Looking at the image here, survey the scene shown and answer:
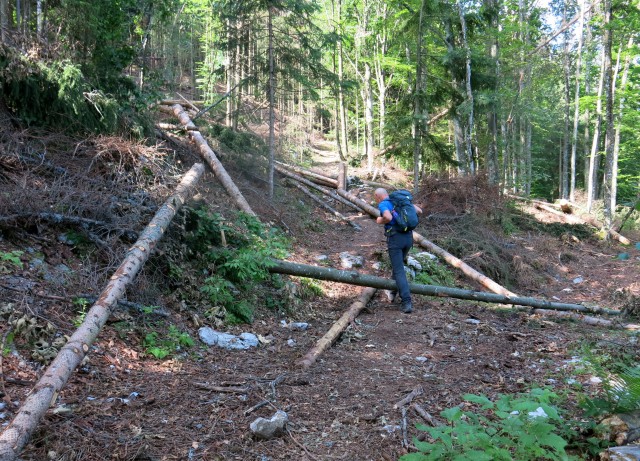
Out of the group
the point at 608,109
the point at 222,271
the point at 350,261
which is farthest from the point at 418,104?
the point at 222,271

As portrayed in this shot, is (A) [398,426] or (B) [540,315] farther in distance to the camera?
(B) [540,315]

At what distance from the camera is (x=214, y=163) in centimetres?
1188

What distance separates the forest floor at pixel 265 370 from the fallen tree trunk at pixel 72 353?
250 millimetres

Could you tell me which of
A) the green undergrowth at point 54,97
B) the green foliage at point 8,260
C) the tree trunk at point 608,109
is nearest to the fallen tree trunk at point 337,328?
the green foliage at point 8,260

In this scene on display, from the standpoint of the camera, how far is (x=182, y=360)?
496 cm

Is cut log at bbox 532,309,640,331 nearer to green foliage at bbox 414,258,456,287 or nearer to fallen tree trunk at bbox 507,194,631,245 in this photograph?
green foliage at bbox 414,258,456,287

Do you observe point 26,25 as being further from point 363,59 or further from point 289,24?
point 363,59

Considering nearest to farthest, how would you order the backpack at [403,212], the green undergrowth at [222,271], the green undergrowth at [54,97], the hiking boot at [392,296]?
the green undergrowth at [222,271] < the green undergrowth at [54,97] < the backpack at [403,212] < the hiking boot at [392,296]

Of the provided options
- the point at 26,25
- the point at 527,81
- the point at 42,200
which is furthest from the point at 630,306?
the point at 527,81

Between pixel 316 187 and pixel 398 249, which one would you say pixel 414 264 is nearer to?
pixel 398 249

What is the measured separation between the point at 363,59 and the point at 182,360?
22735 mm

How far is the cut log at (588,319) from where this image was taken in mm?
7043

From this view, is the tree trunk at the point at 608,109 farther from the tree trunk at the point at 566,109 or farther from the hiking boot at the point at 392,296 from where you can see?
the hiking boot at the point at 392,296

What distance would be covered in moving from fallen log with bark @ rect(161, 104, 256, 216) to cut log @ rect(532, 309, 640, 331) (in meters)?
6.43
